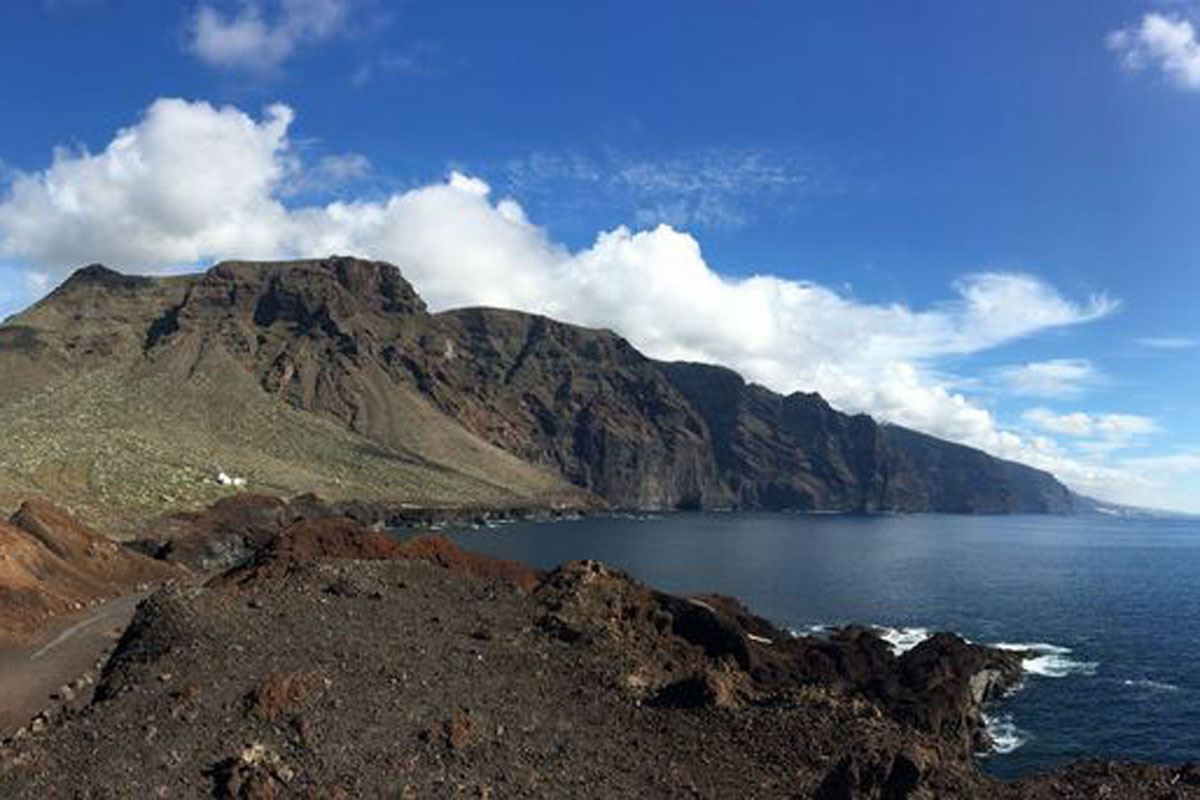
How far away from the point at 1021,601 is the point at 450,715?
93.5m

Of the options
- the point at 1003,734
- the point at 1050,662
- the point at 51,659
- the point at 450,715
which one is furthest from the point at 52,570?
the point at 1050,662

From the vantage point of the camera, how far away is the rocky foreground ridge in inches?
944

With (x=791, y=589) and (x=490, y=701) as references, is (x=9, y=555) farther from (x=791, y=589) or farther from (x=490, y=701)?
(x=791, y=589)

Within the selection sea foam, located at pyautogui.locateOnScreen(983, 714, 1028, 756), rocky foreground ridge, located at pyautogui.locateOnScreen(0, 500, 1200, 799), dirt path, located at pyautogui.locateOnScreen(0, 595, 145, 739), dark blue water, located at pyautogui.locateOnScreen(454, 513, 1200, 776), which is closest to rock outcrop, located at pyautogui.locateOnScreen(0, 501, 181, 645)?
dirt path, located at pyautogui.locateOnScreen(0, 595, 145, 739)

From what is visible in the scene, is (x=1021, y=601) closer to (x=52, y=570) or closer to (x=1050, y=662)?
(x=1050, y=662)

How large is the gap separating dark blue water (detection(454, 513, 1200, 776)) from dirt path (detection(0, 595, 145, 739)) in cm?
4018

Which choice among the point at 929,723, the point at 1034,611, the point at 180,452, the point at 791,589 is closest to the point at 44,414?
the point at 180,452

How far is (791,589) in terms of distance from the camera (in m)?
111

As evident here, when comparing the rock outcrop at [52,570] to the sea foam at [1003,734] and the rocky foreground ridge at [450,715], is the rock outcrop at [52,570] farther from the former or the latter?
the sea foam at [1003,734]

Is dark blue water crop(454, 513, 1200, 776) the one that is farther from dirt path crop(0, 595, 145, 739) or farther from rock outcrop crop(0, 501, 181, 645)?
rock outcrop crop(0, 501, 181, 645)

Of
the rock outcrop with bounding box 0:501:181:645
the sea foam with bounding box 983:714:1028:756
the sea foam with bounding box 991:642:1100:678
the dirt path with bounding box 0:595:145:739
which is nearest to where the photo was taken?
the dirt path with bounding box 0:595:145:739

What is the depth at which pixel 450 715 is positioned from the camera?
28016 millimetres

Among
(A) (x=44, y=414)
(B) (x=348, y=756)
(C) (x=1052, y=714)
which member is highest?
(A) (x=44, y=414)

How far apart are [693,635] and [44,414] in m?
184
